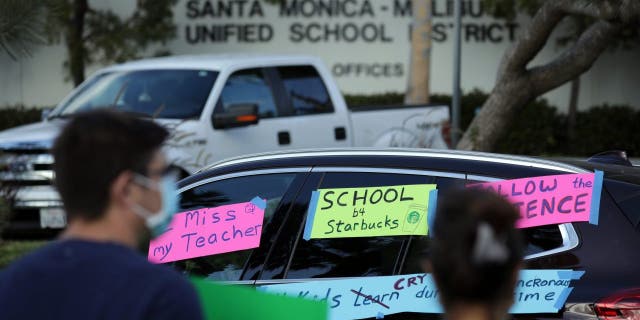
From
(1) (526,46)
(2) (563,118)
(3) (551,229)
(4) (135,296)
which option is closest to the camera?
(4) (135,296)

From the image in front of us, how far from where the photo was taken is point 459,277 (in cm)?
201

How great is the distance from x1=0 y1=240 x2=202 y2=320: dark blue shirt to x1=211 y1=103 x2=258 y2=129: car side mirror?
7.56 metres

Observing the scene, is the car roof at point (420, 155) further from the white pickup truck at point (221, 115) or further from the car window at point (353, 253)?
the white pickup truck at point (221, 115)

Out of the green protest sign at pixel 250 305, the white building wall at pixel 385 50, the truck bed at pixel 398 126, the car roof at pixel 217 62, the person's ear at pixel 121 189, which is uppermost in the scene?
the person's ear at pixel 121 189

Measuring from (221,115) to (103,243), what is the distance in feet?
25.1

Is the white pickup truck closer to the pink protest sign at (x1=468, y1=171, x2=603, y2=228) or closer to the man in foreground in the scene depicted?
the pink protest sign at (x1=468, y1=171, x2=603, y2=228)

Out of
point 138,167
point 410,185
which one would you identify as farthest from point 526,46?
point 138,167

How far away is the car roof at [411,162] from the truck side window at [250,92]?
18.1 feet

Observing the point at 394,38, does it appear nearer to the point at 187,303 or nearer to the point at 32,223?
the point at 32,223

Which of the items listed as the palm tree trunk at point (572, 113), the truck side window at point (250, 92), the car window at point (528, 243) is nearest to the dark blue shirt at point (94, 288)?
the car window at point (528, 243)

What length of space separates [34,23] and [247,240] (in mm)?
3811

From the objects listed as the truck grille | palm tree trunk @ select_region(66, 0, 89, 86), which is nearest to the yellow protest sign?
the truck grille

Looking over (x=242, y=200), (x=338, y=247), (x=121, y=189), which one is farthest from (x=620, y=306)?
(x=121, y=189)

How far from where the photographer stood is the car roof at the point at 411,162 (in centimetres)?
436
